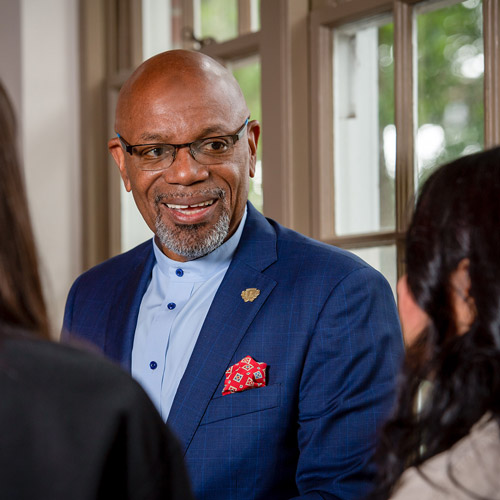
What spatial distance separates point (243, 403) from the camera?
1.71m

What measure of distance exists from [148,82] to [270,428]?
866 millimetres

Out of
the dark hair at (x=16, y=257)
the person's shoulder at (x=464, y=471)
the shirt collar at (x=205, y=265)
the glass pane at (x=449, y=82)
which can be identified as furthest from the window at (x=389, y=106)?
the dark hair at (x=16, y=257)

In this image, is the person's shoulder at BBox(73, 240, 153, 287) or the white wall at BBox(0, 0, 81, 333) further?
the white wall at BBox(0, 0, 81, 333)

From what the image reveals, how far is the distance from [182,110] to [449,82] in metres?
0.66

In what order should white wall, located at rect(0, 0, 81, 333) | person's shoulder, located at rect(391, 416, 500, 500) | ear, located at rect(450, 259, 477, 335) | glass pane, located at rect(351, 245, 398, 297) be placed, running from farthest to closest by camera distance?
white wall, located at rect(0, 0, 81, 333) → glass pane, located at rect(351, 245, 398, 297) → ear, located at rect(450, 259, 477, 335) → person's shoulder, located at rect(391, 416, 500, 500)

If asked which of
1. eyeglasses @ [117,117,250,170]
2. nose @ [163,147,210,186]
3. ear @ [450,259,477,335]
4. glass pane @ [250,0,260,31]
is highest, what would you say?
glass pane @ [250,0,260,31]

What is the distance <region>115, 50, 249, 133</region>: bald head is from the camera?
6.35 feet

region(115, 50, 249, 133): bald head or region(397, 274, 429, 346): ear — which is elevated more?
region(115, 50, 249, 133): bald head

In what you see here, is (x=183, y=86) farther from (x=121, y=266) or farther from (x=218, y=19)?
(x=218, y=19)

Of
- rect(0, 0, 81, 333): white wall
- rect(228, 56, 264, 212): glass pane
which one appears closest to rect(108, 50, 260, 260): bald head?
rect(228, 56, 264, 212): glass pane

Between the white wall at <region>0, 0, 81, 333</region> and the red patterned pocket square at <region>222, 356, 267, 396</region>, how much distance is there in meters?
1.52

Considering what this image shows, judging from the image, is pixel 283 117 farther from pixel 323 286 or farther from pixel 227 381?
pixel 227 381

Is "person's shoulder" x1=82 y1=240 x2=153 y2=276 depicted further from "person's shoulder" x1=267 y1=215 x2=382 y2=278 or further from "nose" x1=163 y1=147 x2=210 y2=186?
"person's shoulder" x1=267 y1=215 x2=382 y2=278

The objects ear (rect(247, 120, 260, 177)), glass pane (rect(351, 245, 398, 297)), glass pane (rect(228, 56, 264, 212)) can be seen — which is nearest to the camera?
ear (rect(247, 120, 260, 177))
